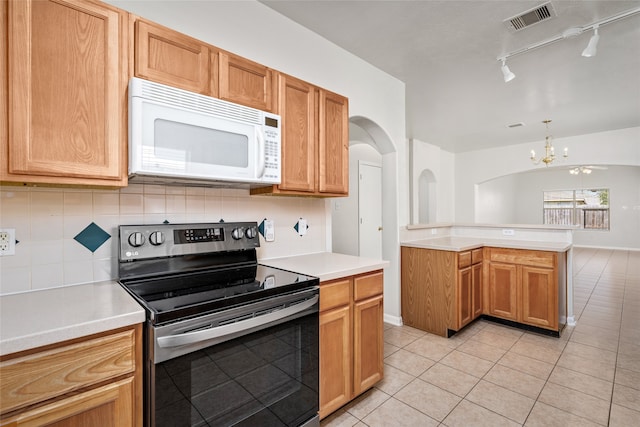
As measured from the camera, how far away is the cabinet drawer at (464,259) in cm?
301

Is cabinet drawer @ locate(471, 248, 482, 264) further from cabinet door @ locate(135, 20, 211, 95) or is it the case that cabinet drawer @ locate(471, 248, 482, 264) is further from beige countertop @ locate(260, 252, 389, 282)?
cabinet door @ locate(135, 20, 211, 95)

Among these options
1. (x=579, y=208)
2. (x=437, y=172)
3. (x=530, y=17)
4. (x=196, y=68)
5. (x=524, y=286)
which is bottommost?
(x=524, y=286)

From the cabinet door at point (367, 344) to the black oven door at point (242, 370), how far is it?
36 centimetres

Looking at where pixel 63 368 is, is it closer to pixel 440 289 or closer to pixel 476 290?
pixel 440 289

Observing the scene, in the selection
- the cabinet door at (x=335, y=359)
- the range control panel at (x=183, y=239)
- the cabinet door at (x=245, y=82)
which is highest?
the cabinet door at (x=245, y=82)

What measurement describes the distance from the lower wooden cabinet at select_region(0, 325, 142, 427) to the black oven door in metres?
0.06

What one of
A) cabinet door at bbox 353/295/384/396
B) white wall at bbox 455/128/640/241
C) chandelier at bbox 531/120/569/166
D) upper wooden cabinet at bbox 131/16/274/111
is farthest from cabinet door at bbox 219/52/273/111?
white wall at bbox 455/128/640/241

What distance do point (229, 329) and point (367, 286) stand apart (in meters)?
1.02

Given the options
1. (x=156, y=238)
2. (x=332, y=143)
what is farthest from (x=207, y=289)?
(x=332, y=143)

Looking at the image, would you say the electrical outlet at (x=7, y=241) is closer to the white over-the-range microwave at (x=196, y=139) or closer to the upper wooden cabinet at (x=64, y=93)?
the upper wooden cabinet at (x=64, y=93)

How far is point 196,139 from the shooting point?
1506 millimetres

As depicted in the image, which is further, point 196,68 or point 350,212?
point 350,212

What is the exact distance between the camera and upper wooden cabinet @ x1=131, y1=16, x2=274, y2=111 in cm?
142

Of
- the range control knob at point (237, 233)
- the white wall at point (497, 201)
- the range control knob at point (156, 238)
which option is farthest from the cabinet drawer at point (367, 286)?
the white wall at point (497, 201)
